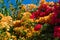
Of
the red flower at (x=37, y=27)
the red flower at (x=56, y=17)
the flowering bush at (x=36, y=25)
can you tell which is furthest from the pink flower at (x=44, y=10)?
the red flower at (x=56, y=17)

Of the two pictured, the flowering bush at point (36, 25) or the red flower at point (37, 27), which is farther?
the red flower at point (37, 27)

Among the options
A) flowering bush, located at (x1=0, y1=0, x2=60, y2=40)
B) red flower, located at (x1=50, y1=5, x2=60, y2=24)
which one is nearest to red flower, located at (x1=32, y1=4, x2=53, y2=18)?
flowering bush, located at (x1=0, y1=0, x2=60, y2=40)

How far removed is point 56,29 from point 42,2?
1.79 meters

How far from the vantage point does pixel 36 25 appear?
6.88 meters

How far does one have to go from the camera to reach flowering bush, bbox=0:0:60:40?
6246mm

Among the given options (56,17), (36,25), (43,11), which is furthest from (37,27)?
(43,11)

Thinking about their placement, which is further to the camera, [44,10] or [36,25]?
[44,10]

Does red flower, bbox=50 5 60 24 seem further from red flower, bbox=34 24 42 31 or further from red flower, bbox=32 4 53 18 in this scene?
red flower, bbox=32 4 53 18

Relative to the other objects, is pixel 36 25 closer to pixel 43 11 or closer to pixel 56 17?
pixel 43 11

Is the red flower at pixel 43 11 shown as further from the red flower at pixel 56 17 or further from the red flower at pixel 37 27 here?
the red flower at pixel 56 17

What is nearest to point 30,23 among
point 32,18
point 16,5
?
point 32,18

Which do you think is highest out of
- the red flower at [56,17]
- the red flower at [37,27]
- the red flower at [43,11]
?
the red flower at [43,11]

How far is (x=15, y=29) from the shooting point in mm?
7078

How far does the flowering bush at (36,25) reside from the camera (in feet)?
20.5
